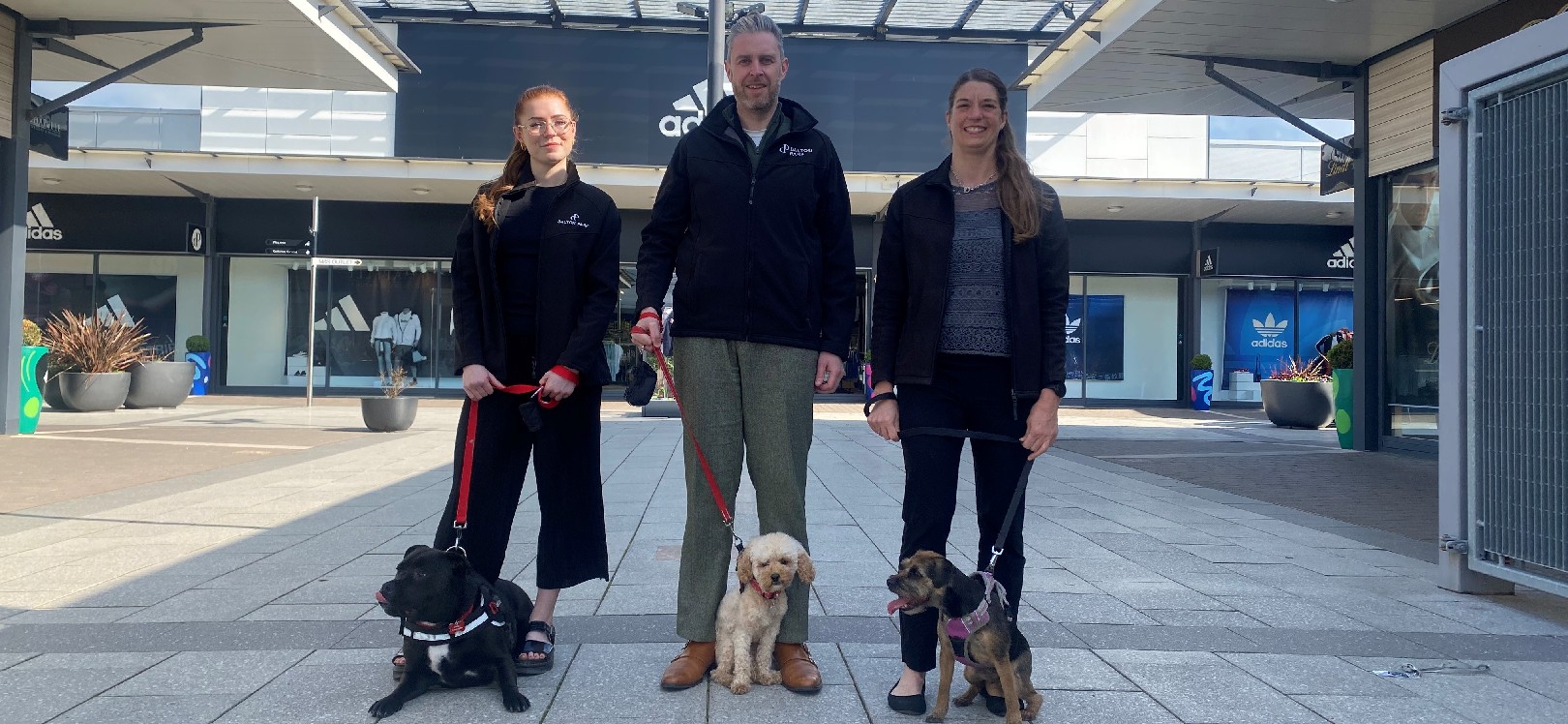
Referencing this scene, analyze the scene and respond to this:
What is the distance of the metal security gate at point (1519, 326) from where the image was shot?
439 cm

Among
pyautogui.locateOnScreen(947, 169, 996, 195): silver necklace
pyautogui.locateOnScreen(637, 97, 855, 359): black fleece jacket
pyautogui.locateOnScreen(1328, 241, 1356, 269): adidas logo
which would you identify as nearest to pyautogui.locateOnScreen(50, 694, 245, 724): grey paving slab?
pyautogui.locateOnScreen(637, 97, 855, 359): black fleece jacket

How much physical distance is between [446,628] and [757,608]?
87 cm

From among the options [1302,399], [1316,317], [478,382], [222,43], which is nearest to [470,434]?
[478,382]

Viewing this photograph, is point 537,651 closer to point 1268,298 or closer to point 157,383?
point 157,383

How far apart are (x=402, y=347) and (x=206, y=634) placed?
2042cm

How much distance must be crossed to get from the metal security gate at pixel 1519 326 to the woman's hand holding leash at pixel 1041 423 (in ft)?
8.55

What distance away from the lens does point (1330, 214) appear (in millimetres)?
22500

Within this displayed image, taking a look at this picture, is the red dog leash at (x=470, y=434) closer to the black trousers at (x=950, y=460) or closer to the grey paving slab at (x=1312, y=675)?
the black trousers at (x=950, y=460)

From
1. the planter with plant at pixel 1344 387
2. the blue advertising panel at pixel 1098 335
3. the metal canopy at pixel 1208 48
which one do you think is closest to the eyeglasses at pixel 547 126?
the metal canopy at pixel 1208 48

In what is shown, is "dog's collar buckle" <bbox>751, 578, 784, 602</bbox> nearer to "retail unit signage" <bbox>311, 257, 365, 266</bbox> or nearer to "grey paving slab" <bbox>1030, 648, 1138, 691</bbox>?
"grey paving slab" <bbox>1030, 648, 1138, 691</bbox>

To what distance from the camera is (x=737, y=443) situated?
134 inches

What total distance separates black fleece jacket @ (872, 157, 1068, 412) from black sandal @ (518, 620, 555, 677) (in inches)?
53.2

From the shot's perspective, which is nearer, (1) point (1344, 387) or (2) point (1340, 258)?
(1) point (1344, 387)

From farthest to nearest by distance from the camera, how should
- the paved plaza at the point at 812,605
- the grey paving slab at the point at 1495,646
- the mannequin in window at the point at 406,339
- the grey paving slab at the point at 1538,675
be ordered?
the mannequin in window at the point at 406,339 → the grey paving slab at the point at 1495,646 → the grey paving slab at the point at 1538,675 → the paved plaza at the point at 812,605
